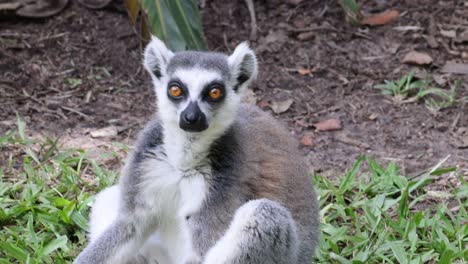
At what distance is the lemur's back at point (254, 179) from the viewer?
15.0 feet

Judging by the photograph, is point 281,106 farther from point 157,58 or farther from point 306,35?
point 157,58

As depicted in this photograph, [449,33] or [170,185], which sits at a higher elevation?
[170,185]

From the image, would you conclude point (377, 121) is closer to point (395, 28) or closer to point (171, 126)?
point (395, 28)

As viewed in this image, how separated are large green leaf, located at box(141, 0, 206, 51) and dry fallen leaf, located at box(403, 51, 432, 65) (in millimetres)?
2394

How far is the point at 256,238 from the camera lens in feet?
14.5

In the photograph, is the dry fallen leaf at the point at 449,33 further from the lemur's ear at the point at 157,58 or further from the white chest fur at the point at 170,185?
the white chest fur at the point at 170,185

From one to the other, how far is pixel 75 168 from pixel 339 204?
2202 millimetres

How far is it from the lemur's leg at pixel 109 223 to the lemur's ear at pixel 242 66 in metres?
1.03

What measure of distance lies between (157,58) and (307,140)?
8.44ft

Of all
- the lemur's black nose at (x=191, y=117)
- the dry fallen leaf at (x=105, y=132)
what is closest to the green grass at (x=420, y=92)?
the dry fallen leaf at (x=105, y=132)

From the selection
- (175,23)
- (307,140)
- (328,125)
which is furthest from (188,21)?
(328,125)

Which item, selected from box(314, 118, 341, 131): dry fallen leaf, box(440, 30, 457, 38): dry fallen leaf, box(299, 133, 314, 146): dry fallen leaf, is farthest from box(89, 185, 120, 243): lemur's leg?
box(440, 30, 457, 38): dry fallen leaf

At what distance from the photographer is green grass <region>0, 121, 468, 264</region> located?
5520 mm

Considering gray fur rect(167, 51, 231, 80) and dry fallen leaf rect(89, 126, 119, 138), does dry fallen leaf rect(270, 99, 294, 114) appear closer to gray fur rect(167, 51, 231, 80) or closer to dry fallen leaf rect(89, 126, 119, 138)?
dry fallen leaf rect(89, 126, 119, 138)
